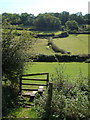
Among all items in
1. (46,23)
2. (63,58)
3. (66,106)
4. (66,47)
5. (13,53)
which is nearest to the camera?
(66,106)

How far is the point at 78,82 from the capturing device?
993 cm

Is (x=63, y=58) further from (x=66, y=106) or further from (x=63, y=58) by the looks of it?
(x=66, y=106)

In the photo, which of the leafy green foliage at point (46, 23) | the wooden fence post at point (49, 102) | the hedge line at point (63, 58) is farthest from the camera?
the leafy green foliage at point (46, 23)

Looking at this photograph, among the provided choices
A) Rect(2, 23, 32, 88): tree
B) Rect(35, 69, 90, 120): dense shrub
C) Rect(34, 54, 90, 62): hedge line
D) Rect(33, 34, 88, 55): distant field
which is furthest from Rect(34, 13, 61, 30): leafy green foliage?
Rect(35, 69, 90, 120): dense shrub

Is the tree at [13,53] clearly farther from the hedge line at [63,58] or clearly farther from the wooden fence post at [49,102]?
the hedge line at [63,58]

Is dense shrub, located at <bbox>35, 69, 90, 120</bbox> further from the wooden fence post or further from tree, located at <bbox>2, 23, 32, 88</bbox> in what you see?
tree, located at <bbox>2, 23, 32, 88</bbox>

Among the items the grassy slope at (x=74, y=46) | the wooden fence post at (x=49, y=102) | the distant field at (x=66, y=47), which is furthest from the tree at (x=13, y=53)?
the grassy slope at (x=74, y=46)

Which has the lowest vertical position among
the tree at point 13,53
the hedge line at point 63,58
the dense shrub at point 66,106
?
the dense shrub at point 66,106

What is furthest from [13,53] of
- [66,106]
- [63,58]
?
[63,58]

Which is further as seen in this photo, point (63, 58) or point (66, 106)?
point (63, 58)

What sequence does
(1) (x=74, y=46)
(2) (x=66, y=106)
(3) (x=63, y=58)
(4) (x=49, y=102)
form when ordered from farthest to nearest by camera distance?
(1) (x=74, y=46) < (3) (x=63, y=58) < (4) (x=49, y=102) < (2) (x=66, y=106)

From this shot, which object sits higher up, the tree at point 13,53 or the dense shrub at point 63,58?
the tree at point 13,53

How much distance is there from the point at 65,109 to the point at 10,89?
3.84m

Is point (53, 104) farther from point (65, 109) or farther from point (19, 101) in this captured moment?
point (19, 101)
